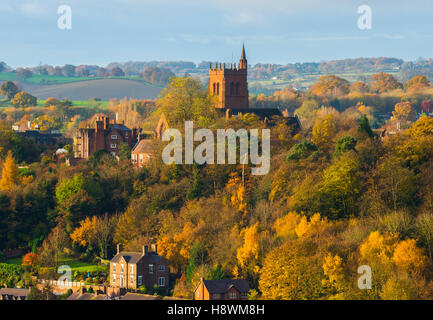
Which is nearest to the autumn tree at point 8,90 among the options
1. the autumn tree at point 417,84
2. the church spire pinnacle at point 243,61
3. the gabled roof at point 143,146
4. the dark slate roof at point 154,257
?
the autumn tree at point 417,84

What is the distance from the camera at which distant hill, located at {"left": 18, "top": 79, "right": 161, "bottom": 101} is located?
579 feet

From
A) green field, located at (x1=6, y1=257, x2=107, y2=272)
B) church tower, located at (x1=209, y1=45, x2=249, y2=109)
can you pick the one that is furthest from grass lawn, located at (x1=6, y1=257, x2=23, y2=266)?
church tower, located at (x1=209, y1=45, x2=249, y2=109)

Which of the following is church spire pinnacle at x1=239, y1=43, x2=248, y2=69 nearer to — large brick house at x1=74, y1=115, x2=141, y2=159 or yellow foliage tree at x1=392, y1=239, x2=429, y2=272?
large brick house at x1=74, y1=115, x2=141, y2=159

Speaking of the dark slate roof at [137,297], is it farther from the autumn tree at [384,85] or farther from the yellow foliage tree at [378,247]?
the autumn tree at [384,85]

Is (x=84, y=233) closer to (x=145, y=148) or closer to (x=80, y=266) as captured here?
(x=80, y=266)

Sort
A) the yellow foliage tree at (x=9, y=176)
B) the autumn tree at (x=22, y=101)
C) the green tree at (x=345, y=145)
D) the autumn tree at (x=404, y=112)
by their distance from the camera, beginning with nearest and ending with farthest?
the green tree at (x=345, y=145) → the yellow foliage tree at (x=9, y=176) → the autumn tree at (x=404, y=112) → the autumn tree at (x=22, y=101)

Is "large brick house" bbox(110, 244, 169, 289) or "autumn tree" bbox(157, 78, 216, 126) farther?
"autumn tree" bbox(157, 78, 216, 126)

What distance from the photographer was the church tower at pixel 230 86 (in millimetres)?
79812

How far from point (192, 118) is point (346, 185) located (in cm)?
1758

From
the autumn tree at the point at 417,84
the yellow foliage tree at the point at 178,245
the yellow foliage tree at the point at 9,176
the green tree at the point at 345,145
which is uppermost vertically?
the autumn tree at the point at 417,84

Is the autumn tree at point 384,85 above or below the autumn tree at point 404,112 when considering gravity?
above

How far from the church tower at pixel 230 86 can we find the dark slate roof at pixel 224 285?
39263mm

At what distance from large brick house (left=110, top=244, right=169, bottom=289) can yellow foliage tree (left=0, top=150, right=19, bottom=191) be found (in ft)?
48.3

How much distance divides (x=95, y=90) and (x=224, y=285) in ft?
472
